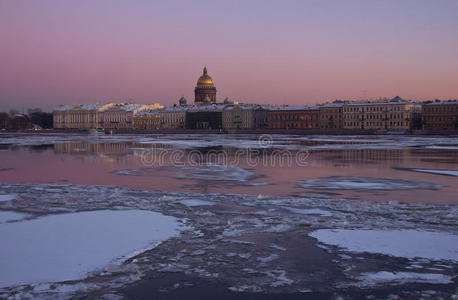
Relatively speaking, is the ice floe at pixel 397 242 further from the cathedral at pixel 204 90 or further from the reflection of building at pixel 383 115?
the cathedral at pixel 204 90

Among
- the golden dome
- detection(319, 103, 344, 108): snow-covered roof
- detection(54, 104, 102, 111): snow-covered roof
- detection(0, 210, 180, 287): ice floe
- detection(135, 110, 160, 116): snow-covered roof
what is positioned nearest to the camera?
detection(0, 210, 180, 287): ice floe

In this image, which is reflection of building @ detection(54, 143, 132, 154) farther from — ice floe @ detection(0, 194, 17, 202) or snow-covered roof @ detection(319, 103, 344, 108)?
snow-covered roof @ detection(319, 103, 344, 108)

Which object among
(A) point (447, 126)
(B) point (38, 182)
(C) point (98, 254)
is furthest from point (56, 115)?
(C) point (98, 254)

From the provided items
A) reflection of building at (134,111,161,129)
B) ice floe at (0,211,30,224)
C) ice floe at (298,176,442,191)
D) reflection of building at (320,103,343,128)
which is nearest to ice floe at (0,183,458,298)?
ice floe at (0,211,30,224)

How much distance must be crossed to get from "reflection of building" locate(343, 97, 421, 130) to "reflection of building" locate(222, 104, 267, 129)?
1606cm

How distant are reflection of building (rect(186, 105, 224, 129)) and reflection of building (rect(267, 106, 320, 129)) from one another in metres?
9.87

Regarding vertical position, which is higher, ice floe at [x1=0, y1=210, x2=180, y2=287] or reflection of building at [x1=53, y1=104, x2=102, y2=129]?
reflection of building at [x1=53, y1=104, x2=102, y2=129]

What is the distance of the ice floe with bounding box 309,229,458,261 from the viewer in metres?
4.62

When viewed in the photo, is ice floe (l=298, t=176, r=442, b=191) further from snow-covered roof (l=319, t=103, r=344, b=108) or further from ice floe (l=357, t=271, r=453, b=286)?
snow-covered roof (l=319, t=103, r=344, b=108)

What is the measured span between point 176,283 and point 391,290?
1678 millimetres

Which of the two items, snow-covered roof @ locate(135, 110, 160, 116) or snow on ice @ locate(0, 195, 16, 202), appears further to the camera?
snow-covered roof @ locate(135, 110, 160, 116)

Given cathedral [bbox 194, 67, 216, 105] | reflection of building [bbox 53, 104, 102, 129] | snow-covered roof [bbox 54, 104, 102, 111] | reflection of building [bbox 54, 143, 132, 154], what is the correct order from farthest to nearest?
1. snow-covered roof [bbox 54, 104, 102, 111]
2. reflection of building [bbox 53, 104, 102, 129]
3. cathedral [bbox 194, 67, 216, 105]
4. reflection of building [bbox 54, 143, 132, 154]

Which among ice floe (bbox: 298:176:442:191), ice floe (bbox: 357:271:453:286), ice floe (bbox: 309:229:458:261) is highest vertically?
ice floe (bbox: 298:176:442:191)

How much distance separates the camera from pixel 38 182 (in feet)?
34.2
